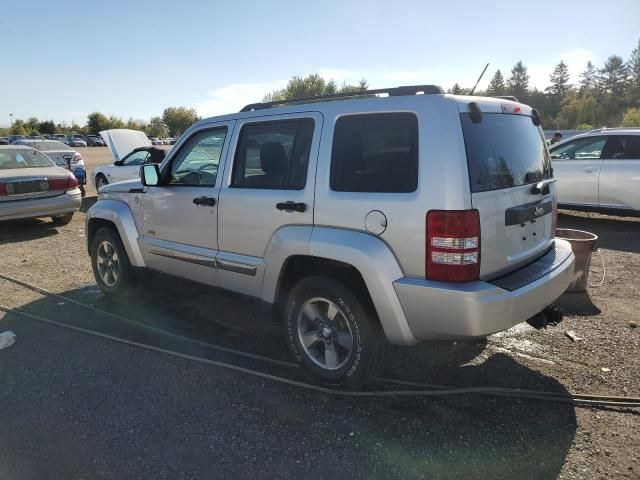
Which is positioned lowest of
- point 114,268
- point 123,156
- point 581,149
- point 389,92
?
point 114,268

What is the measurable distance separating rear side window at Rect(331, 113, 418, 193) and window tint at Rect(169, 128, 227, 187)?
1.32 metres

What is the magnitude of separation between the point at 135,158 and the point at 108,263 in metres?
8.37

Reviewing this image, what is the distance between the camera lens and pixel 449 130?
2.84 meters

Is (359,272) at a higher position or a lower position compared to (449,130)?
lower

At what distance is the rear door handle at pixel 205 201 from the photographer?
4090 millimetres

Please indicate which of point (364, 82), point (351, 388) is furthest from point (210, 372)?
point (364, 82)

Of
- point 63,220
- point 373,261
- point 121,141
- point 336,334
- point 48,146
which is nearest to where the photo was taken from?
point 373,261

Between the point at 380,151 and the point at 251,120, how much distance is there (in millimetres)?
1335

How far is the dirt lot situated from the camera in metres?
2.71

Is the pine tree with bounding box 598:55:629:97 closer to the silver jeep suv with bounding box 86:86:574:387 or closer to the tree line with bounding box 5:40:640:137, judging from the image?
the tree line with bounding box 5:40:640:137

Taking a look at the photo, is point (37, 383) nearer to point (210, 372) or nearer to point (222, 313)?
point (210, 372)

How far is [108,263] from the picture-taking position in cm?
547

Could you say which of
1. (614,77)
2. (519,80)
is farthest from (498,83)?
(614,77)

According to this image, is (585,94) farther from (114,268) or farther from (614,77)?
(114,268)
